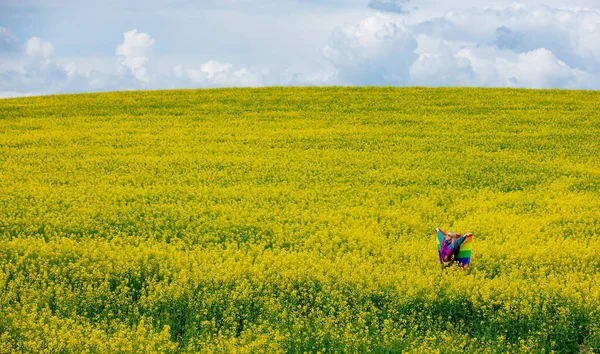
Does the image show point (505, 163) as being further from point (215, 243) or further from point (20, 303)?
point (20, 303)

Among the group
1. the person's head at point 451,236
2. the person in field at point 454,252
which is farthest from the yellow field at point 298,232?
the person's head at point 451,236

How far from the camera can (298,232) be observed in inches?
431

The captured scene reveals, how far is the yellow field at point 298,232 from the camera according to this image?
7668 mm

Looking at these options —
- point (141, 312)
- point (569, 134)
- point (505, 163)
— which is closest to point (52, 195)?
point (141, 312)

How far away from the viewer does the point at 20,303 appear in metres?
8.35

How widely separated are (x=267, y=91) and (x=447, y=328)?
1987cm

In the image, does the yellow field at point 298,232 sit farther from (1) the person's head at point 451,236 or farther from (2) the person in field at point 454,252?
(1) the person's head at point 451,236

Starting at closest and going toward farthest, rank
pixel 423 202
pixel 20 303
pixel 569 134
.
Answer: pixel 20 303 < pixel 423 202 < pixel 569 134

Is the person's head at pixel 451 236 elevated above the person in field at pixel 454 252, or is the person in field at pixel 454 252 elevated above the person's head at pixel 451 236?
the person's head at pixel 451 236

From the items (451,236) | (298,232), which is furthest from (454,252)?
(298,232)

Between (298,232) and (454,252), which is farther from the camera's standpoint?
(298,232)

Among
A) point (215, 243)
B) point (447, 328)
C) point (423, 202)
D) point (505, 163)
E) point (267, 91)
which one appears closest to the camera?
point (447, 328)

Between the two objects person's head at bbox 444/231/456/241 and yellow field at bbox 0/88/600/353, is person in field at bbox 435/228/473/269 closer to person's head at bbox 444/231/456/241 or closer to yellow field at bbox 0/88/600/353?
person's head at bbox 444/231/456/241

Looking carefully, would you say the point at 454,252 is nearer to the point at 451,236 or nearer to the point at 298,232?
the point at 451,236
